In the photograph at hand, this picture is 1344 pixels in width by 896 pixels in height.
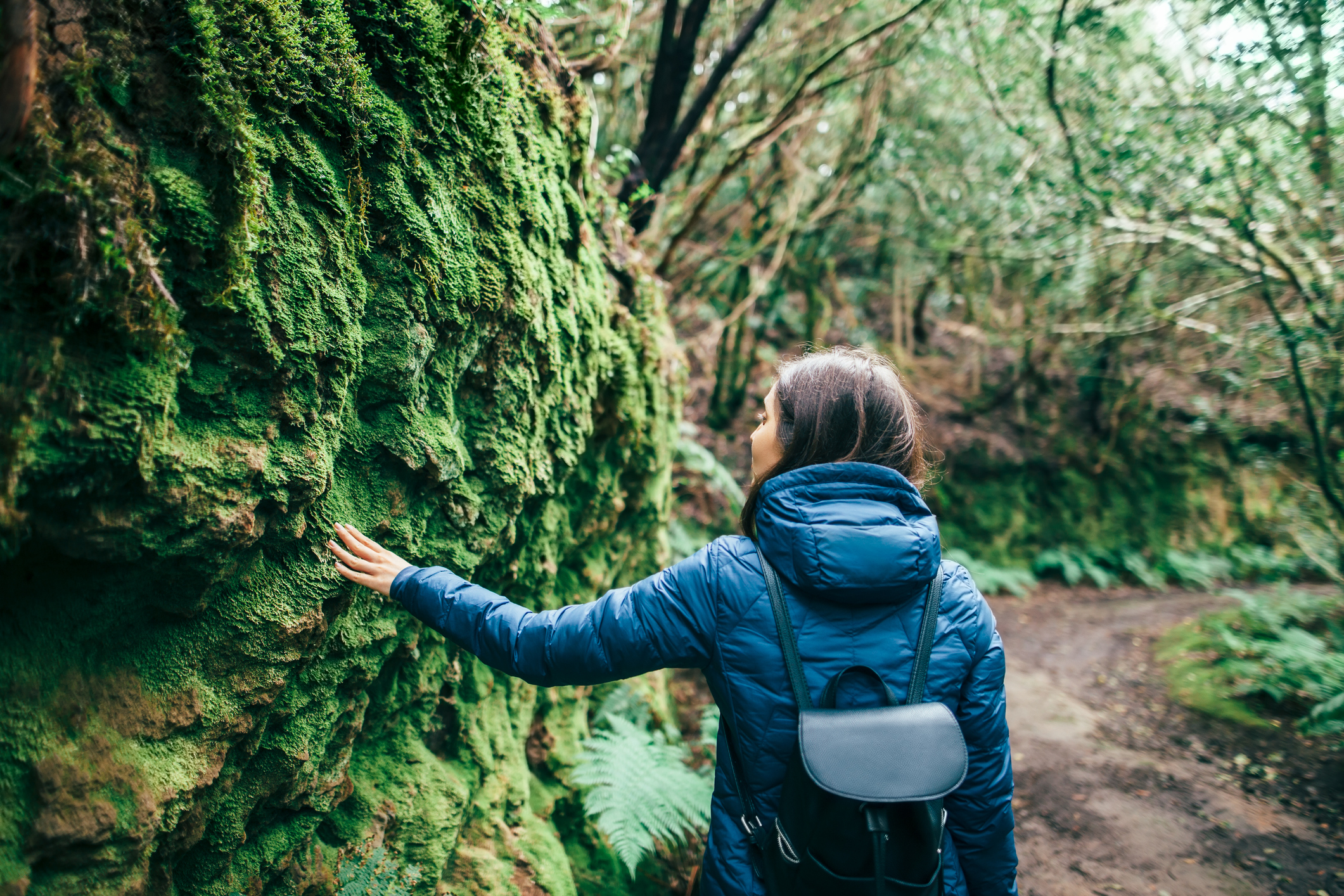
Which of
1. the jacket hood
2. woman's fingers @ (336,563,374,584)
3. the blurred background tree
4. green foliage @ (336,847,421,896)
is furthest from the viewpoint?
the blurred background tree

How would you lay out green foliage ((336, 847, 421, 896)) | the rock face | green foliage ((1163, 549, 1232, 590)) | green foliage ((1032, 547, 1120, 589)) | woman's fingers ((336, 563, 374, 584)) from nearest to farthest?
the rock face
woman's fingers ((336, 563, 374, 584))
green foliage ((336, 847, 421, 896))
green foliage ((1032, 547, 1120, 589))
green foliage ((1163, 549, 1232, 590))

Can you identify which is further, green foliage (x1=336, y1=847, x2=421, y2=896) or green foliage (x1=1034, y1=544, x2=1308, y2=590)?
green foliage (x1=1034, y1=544, x2=1308, y2=590)

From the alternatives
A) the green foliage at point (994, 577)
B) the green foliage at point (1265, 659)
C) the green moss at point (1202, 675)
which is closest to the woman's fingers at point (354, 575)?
the green foliage at point (1265, 659)

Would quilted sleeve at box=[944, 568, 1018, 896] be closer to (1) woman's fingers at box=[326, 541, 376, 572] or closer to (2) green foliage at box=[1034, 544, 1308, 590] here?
(1) woman's fingers at box=[326, 541, 376, 572]

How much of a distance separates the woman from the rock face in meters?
0.34

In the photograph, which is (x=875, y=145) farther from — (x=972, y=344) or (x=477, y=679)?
(x=477, y=679)

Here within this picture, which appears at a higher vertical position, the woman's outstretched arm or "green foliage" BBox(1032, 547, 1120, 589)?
the woman's outstretched arm

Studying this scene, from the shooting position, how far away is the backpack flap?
157 centimetres

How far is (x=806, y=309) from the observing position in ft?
38.2

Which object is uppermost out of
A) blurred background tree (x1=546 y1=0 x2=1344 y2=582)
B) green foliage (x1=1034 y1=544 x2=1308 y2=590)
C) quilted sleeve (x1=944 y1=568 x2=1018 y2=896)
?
blurred background tree (x1=546 y1=0 x2=1344 y2=582)

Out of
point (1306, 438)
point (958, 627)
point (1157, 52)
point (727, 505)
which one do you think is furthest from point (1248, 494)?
point (958, 627)

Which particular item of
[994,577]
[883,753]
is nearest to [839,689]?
[883,753]

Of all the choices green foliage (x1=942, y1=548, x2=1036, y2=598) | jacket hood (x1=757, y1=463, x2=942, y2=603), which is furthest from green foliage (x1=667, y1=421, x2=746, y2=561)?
green foliage (x1=942, y1=548, x2=1036, y2=598)

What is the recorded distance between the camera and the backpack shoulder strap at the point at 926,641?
68.3 inches
